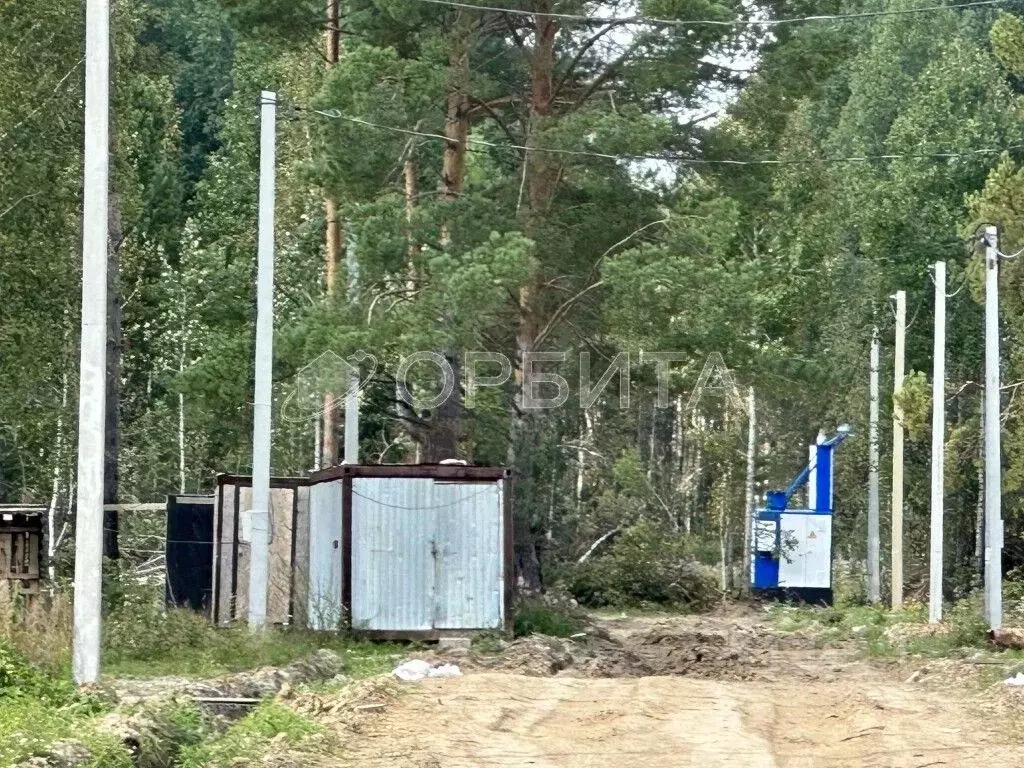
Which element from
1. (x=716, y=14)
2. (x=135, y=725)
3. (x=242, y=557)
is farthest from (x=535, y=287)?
(x=135, y=725)

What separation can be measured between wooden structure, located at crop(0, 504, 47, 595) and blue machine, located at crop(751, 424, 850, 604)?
2283cm

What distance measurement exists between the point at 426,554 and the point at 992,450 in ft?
29.0

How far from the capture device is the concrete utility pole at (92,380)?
61.4ft

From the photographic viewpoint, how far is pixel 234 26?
3725 cm

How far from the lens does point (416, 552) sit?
2823 cm

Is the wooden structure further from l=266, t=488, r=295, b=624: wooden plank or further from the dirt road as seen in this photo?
the dirt road

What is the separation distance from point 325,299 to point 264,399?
8.25 metres

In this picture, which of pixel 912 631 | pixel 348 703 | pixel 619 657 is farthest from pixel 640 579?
pixel 348 703

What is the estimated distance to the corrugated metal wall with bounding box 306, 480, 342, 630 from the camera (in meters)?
27.9

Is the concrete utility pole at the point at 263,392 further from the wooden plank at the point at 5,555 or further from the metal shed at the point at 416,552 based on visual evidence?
the wooden plank at the point at 5,555

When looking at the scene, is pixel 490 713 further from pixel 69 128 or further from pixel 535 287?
pixel 69 128

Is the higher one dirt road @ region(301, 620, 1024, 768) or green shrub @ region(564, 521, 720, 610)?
dirt road @ region(301, 620, 1024, 768)

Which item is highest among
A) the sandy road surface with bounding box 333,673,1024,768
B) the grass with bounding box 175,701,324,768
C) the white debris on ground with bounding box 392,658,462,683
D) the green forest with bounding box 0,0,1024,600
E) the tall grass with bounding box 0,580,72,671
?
the green forest with bounding box 0,0,1024,600

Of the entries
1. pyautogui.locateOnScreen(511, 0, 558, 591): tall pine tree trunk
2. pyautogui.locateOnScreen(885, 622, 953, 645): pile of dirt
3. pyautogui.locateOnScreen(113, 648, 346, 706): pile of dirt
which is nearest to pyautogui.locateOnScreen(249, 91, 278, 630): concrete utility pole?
pyautogui.locateOnScreen(113, 648, 346, 706): pile of dirt
